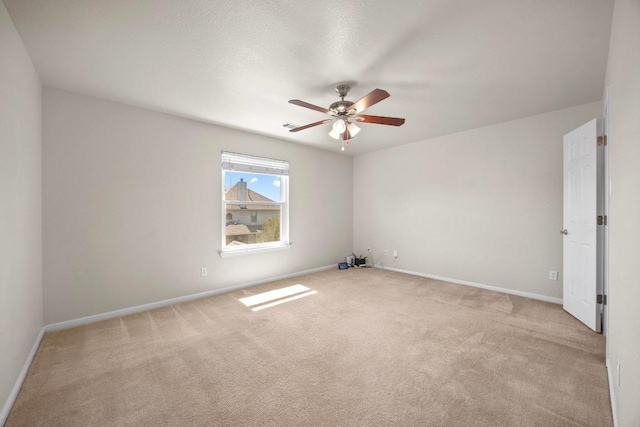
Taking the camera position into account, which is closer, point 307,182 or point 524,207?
point 524,207

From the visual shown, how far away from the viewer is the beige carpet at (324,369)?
1.65 m

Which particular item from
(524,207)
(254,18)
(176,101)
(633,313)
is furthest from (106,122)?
(524,207)

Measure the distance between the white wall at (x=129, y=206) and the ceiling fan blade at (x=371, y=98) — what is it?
2.43 meters

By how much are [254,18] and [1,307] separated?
2.49 m

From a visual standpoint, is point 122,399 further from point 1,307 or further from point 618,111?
point 618,111

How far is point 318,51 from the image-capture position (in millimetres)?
2184

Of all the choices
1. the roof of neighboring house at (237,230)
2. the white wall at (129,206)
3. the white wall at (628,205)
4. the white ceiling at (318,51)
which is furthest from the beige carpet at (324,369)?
the white ceiling at (318,51)

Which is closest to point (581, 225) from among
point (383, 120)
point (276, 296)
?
point (383, 120)

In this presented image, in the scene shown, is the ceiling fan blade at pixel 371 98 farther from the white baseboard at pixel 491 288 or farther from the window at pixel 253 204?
the white baseboard at pixel 491 288

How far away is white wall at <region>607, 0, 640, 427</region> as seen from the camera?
3.66 ft

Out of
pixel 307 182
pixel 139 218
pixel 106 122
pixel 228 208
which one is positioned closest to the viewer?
pixel 106 122

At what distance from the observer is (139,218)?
11.1 ft

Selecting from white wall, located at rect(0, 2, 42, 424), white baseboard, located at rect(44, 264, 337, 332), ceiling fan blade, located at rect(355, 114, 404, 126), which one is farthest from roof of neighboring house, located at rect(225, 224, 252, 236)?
ceiling fan blade, located at rect(355, 114, 404, 126)

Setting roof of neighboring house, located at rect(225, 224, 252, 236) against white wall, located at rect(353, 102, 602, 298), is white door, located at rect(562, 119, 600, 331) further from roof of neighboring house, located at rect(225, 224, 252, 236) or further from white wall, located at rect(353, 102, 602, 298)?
roof of neighboring house, located at rect(225, 224, 252, 236)
